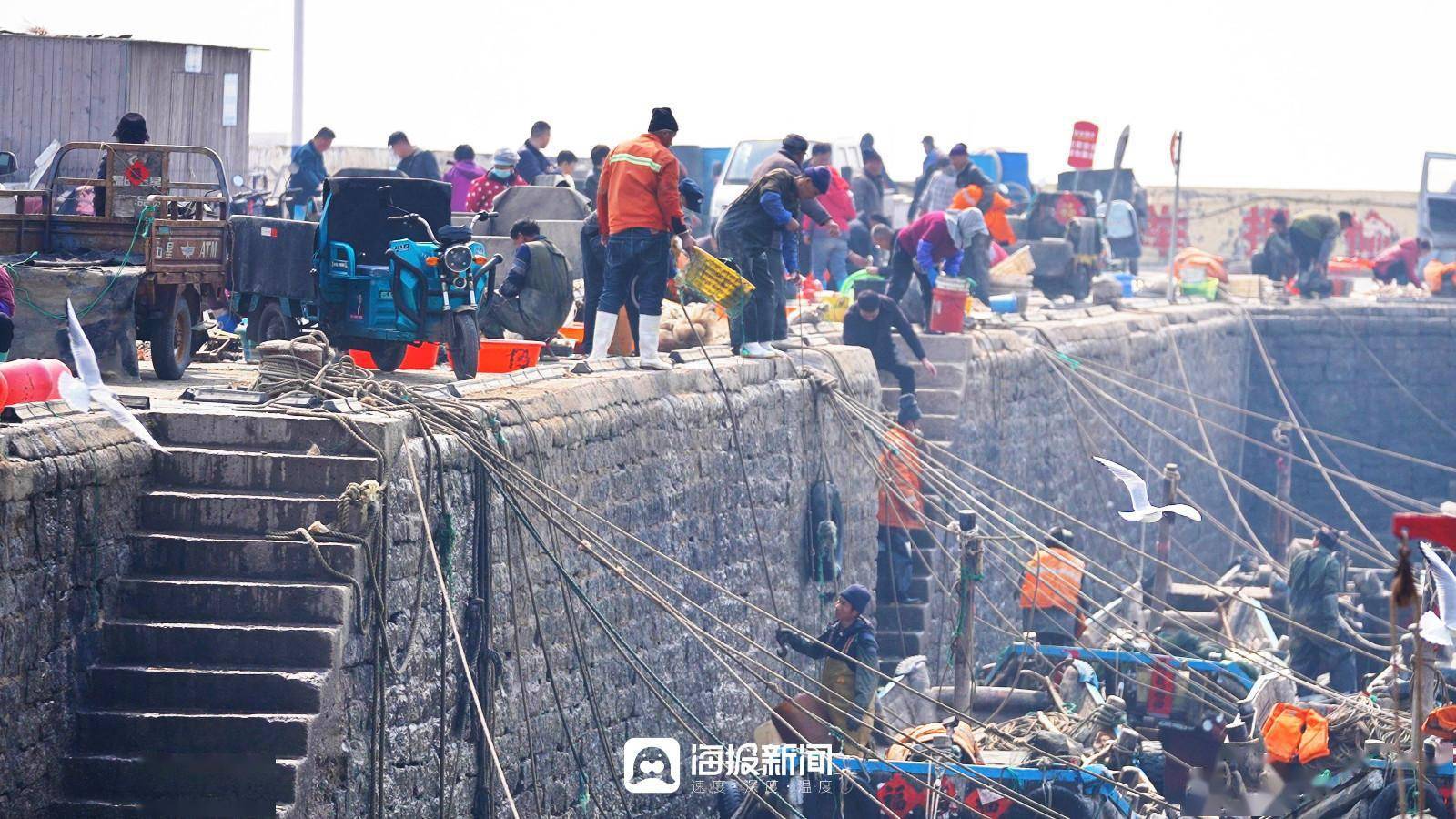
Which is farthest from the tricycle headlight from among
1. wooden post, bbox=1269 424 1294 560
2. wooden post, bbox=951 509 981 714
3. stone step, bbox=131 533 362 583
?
wooden post, bbox=1269 424 1294 560

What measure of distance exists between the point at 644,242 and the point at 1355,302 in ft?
60.8

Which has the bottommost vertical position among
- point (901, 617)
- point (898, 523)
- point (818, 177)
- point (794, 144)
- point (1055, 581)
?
point (901, 617)

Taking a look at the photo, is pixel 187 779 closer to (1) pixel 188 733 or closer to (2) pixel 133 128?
(1) pixel 188 733

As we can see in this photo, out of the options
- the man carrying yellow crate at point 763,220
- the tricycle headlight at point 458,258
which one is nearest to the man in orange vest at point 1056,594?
the man carrying yellow crate at point 763,220

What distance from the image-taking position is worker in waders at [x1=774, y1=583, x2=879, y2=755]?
11.9 meters

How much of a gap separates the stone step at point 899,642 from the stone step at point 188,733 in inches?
327

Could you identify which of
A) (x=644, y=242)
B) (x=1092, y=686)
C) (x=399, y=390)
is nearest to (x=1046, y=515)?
(x=1092, y=686)

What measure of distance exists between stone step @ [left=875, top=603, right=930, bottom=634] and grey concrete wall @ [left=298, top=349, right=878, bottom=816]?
64cm

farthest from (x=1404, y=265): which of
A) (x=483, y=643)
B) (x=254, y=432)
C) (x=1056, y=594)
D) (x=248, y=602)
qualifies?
(x=248, y=602)

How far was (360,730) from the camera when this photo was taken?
8047mm

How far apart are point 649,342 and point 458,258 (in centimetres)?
165

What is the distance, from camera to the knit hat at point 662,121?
457 inches

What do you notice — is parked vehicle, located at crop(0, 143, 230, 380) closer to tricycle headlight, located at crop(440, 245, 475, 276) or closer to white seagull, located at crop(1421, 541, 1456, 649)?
tricycle headlight, located at crop(440, 245, 475, 276)

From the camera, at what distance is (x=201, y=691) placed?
7605 millimetres
